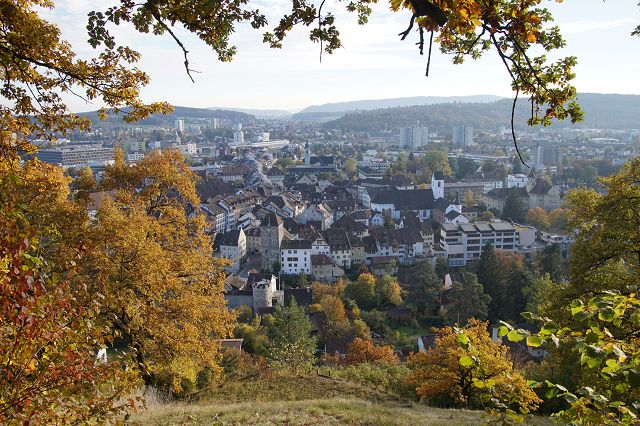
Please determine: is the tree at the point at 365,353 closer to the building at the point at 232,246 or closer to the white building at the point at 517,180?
the building at the point at 232,246

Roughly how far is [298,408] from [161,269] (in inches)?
120

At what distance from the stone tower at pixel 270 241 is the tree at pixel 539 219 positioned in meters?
24.8

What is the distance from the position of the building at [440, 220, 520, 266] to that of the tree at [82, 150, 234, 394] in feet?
104

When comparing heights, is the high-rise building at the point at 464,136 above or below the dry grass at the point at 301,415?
above

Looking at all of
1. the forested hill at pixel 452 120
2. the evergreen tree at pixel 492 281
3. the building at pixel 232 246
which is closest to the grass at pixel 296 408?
the evergreen tree at pixel 492 281

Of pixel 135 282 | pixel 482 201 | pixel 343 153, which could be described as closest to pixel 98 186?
pixel 135 282

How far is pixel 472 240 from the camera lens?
40469mm

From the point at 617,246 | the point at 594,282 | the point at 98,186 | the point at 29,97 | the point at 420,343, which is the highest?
the point at 29,97

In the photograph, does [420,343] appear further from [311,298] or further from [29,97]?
[29,97]

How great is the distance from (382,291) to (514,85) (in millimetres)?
28128

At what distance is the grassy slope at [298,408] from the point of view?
745cm

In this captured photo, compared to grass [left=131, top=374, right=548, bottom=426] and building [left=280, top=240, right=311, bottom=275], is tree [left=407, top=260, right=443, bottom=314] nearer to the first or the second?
building [left=280, top=240, right=311, bottom=275]

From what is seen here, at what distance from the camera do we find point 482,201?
202 feet

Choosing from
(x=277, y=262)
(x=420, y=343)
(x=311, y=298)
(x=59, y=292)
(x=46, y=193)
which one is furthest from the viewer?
(x=277, y=262)
